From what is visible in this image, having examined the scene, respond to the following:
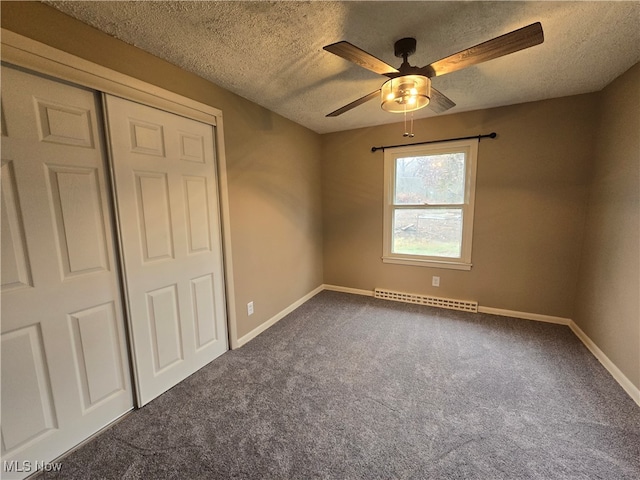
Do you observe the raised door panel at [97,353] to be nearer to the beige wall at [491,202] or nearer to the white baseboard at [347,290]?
the beige wall at [491,202]

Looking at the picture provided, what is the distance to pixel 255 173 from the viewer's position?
258 cm

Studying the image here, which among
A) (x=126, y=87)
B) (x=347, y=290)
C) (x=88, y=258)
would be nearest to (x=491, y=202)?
(x=347, y=290)

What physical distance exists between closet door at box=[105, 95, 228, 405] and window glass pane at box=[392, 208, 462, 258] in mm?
2329

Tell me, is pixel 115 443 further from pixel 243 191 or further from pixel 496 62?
pixel 496 62

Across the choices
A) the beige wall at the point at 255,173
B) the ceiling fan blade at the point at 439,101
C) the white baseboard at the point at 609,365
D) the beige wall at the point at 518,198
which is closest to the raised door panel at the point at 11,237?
the beige wall at the point at 255,173

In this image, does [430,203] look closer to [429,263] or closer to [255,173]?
[429,263]

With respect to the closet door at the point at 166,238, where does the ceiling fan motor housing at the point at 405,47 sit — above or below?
above

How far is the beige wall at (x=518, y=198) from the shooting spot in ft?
8.54

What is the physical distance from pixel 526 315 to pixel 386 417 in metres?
2.33

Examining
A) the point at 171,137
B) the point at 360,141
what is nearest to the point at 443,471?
the point at 171,137

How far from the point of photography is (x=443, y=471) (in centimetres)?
130

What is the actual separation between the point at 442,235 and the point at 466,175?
76 centimetres

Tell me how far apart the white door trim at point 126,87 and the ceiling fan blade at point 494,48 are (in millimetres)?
1610

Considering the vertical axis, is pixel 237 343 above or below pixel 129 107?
below
